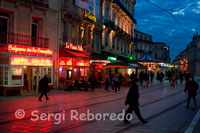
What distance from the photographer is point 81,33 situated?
28.0 meters

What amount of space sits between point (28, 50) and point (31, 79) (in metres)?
2.68

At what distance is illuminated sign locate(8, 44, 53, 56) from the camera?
16.9 metres

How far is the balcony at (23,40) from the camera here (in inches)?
685

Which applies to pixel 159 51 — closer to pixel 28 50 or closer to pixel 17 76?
pixel 28 50

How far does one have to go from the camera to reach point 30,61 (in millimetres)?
18188

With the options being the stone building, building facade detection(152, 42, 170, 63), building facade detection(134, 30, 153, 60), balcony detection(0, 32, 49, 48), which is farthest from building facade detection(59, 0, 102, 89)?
building facade detection(152, 42, 170, 63)

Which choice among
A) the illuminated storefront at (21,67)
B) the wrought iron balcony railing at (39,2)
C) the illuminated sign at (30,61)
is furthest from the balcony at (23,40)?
the wrought iron balcony railing at (39,2)

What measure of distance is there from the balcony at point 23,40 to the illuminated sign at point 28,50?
0.46 metres

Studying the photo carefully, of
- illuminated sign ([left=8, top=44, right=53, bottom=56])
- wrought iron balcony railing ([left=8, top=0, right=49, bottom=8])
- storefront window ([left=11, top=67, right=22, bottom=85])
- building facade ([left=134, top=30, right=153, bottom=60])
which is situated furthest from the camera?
building facade ([left=134, top=30, right=153, bottom=60])

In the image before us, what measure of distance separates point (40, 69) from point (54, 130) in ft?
43.0

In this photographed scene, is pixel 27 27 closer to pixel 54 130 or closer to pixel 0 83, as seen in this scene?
pixel 0 83

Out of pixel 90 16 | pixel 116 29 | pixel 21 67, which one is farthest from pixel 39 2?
pixel 116 29

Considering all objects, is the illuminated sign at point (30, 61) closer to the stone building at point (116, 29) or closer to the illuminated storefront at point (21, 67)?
the illuminated storefront at point (21, 67)

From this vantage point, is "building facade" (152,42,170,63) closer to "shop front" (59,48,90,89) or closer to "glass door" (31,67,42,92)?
"shop front" (59,48,90,89)
